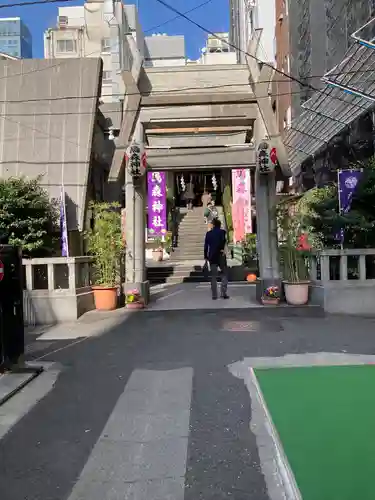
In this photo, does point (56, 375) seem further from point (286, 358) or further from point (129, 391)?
point (286, 358)

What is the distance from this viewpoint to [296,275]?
34.9ft

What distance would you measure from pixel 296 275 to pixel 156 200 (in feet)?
27.0

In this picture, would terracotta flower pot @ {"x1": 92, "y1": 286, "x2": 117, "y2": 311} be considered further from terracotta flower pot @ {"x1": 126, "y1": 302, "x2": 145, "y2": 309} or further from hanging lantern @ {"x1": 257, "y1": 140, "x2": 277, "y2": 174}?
hanging lantern @ {"x1": 257, "y1": 140, "x2": 277, "y2": 174}

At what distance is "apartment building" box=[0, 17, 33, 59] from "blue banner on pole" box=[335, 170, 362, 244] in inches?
533

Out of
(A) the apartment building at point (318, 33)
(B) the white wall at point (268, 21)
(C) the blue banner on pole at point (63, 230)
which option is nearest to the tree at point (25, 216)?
(C) the blue banner on pole at point (63, 230)

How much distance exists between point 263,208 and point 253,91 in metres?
2.58

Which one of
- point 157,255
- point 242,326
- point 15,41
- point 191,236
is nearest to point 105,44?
point 15,41

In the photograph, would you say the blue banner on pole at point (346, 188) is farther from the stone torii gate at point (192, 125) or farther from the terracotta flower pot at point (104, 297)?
the terracotta flower pot at point (104, 297)

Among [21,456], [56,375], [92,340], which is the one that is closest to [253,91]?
[92,340]

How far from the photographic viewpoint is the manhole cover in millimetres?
8109

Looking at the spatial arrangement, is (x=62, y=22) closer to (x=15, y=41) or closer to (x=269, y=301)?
(x=15, y=41)

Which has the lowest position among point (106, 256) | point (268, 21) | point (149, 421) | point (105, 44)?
point (149, 421)

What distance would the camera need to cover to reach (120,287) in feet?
37.0

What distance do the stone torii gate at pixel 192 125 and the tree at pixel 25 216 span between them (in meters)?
1.97
